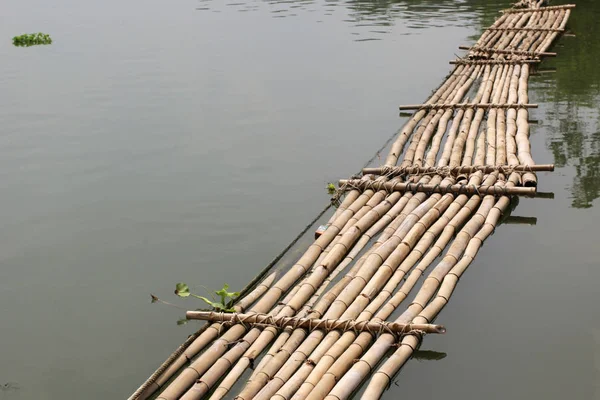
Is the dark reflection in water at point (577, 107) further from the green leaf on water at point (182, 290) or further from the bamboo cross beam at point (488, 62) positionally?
the green leaf on water at point (182, 290)

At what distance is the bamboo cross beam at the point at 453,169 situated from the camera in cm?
838

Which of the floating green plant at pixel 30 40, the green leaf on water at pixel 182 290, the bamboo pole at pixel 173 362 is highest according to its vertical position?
the floating green plant at pixel 30 40

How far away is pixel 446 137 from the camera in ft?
34.0

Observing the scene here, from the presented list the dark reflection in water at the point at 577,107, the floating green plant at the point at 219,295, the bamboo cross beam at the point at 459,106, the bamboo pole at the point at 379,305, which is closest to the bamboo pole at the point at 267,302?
the floating green plant at the point at 219,295

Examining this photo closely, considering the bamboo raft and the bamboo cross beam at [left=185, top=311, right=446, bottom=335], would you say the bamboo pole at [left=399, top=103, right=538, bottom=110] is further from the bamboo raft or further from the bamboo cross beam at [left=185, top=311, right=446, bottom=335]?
the bamboo cross beam at [left=185, top=311, right=446, bottom=335]

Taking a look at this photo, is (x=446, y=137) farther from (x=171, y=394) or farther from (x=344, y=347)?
(x=171, y=394)

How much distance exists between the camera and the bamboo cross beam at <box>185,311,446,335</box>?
18.9 ft

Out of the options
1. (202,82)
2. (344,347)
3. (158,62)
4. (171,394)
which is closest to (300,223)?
(344,347)

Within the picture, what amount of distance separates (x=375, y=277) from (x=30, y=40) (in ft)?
47.1

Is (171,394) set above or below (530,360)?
above

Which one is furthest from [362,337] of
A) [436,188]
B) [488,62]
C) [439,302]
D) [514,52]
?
[514,52]

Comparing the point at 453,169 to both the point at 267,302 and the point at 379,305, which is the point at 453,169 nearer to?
the point at 379,305

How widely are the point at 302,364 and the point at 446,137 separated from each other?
18.7 feet

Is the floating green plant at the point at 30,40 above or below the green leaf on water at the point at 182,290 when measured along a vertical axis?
above
